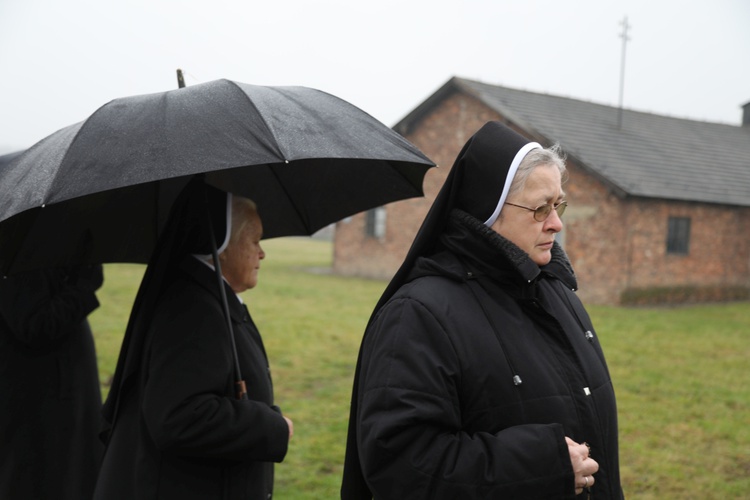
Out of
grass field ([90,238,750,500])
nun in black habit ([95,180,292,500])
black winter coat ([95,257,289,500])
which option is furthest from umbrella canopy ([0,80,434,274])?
grass field ([90,238,750,500])

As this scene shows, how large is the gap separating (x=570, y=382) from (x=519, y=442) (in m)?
0.32

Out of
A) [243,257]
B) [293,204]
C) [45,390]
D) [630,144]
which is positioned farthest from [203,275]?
[630,144]

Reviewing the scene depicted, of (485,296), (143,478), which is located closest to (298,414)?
(143,478)

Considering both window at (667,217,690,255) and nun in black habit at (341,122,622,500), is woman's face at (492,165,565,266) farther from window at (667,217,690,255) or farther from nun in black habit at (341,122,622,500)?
window at (667,217,690,255)

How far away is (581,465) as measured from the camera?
2.10 meters

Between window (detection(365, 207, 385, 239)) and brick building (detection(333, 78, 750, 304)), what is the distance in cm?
5

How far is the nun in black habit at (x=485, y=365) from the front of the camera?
2.06 meters

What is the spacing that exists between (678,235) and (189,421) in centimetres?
1944

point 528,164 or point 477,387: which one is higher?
point 528,164

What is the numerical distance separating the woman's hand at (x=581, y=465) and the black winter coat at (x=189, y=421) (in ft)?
3.71

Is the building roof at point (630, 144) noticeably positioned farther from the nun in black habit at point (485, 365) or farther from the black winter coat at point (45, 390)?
the nun in black habit at point (485, 365)

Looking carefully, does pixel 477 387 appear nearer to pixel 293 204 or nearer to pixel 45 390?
pixel 293 204

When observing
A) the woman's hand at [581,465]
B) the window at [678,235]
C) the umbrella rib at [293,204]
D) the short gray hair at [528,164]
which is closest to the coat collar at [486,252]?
the short gray hair at [528,164]

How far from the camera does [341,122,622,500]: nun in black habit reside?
6.75 feet
